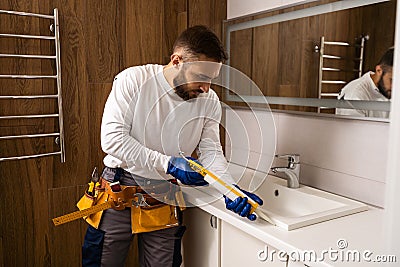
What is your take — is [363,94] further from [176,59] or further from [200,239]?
[200,239]

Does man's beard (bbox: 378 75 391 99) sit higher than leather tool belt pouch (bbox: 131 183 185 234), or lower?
higher

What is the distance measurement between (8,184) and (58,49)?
0.72 m

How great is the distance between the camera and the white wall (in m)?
1.89

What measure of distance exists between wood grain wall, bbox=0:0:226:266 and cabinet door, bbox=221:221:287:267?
2.97ft

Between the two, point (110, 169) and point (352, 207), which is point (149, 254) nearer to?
point (110, 169)

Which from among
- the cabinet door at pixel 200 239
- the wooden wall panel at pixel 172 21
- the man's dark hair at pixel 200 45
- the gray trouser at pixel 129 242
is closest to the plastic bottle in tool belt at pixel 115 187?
the gray trouser at pixel 129 242

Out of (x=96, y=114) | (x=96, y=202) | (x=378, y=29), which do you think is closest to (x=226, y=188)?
(x=96, y=202)

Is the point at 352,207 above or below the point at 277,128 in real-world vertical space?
below

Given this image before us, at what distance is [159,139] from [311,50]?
81cm

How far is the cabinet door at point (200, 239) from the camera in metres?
1.62

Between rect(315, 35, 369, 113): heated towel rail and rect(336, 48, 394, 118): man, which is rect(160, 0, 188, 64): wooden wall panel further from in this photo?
rect(336, 48, 394, 118): man

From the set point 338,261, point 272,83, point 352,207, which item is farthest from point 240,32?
point 338,261

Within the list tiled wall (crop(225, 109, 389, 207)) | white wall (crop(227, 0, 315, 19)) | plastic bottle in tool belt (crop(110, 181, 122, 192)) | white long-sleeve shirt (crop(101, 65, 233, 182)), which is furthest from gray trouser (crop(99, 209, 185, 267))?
white wall (crop(227, 0, 315, 19))

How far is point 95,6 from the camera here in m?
2.03
